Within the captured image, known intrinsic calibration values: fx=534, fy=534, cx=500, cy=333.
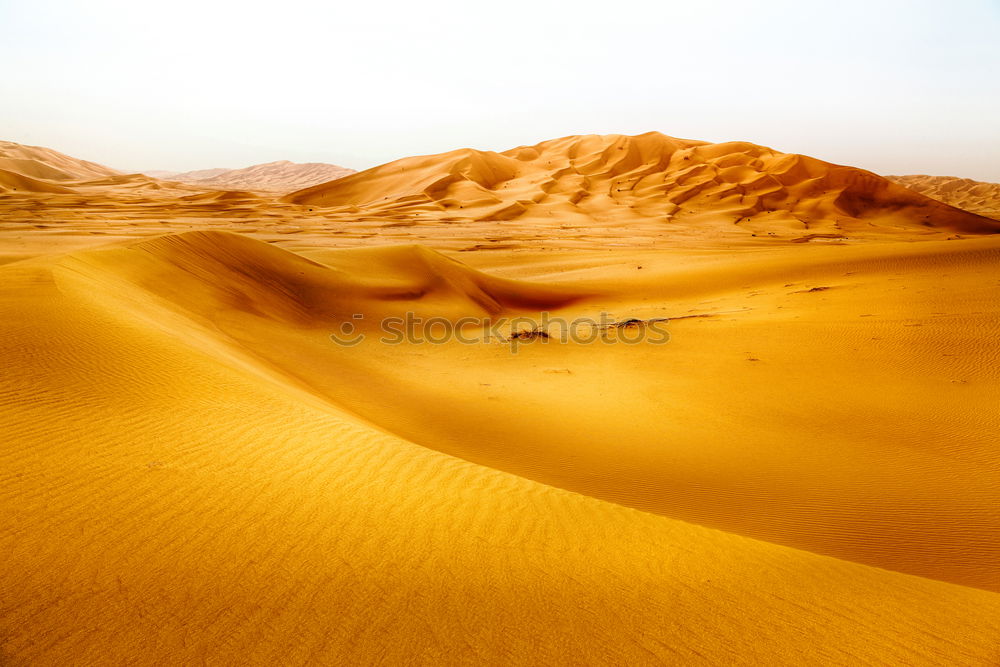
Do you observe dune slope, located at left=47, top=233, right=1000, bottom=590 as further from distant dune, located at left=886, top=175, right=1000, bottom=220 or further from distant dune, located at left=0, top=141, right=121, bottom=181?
distant dune, located at left=886, top=175, right=1000, bottom=220

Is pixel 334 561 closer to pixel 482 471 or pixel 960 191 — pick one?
pixel 482 471

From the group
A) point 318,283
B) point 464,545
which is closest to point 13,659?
point 464,545

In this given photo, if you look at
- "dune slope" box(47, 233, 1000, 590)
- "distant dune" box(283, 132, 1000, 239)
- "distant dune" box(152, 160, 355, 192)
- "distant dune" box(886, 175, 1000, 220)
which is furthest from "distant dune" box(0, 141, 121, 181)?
"distant dune" box(886, 175, 1000, 220)

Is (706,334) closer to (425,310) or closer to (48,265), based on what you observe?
(425,310)

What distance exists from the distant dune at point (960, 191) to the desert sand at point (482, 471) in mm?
76725

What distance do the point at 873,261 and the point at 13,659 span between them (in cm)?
1519

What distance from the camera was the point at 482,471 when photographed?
11.6 feet

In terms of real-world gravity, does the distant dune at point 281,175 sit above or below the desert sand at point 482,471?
above

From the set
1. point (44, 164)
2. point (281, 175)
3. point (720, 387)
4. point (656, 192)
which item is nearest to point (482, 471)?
point (720, 387)

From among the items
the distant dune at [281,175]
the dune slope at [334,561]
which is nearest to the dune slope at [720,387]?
the dune slope at [334,561]

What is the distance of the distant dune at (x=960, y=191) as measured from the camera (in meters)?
69.3

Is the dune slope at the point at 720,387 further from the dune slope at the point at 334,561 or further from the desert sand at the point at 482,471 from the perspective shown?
the dune slope at the point at 334,561

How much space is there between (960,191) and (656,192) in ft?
233

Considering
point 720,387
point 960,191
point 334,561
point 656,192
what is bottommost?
point 720,387
